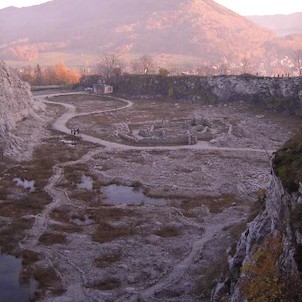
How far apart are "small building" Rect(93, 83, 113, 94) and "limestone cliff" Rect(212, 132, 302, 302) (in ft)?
441

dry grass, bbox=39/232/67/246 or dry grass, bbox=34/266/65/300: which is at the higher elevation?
dry grass, bbox=39/232/67/246

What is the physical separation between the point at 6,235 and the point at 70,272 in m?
10.6

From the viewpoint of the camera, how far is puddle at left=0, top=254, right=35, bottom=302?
3594 cm

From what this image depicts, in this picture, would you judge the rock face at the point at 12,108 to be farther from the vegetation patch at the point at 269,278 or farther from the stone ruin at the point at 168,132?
the vegetation patch at the point at 269,278

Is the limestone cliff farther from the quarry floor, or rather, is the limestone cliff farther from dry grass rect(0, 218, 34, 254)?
dry grass rect(0, 218, 34, 254)

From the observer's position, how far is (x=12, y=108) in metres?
102

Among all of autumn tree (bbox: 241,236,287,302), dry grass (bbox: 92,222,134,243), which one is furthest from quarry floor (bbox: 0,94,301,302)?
autumn tree (bbox: 241,236,287,302)

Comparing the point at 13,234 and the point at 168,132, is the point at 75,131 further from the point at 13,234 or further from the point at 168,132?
the point at 13,234

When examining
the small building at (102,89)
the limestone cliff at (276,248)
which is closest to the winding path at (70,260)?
the limestone cliff at (276,248)

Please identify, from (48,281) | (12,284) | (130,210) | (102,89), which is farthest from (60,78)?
(48,281)

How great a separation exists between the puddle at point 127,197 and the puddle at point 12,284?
17761 mm

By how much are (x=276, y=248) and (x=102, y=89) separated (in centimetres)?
14196

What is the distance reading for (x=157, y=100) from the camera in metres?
146

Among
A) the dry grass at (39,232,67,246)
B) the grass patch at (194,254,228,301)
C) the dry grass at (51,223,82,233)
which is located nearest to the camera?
the grass patch at (194,254,228,301)
